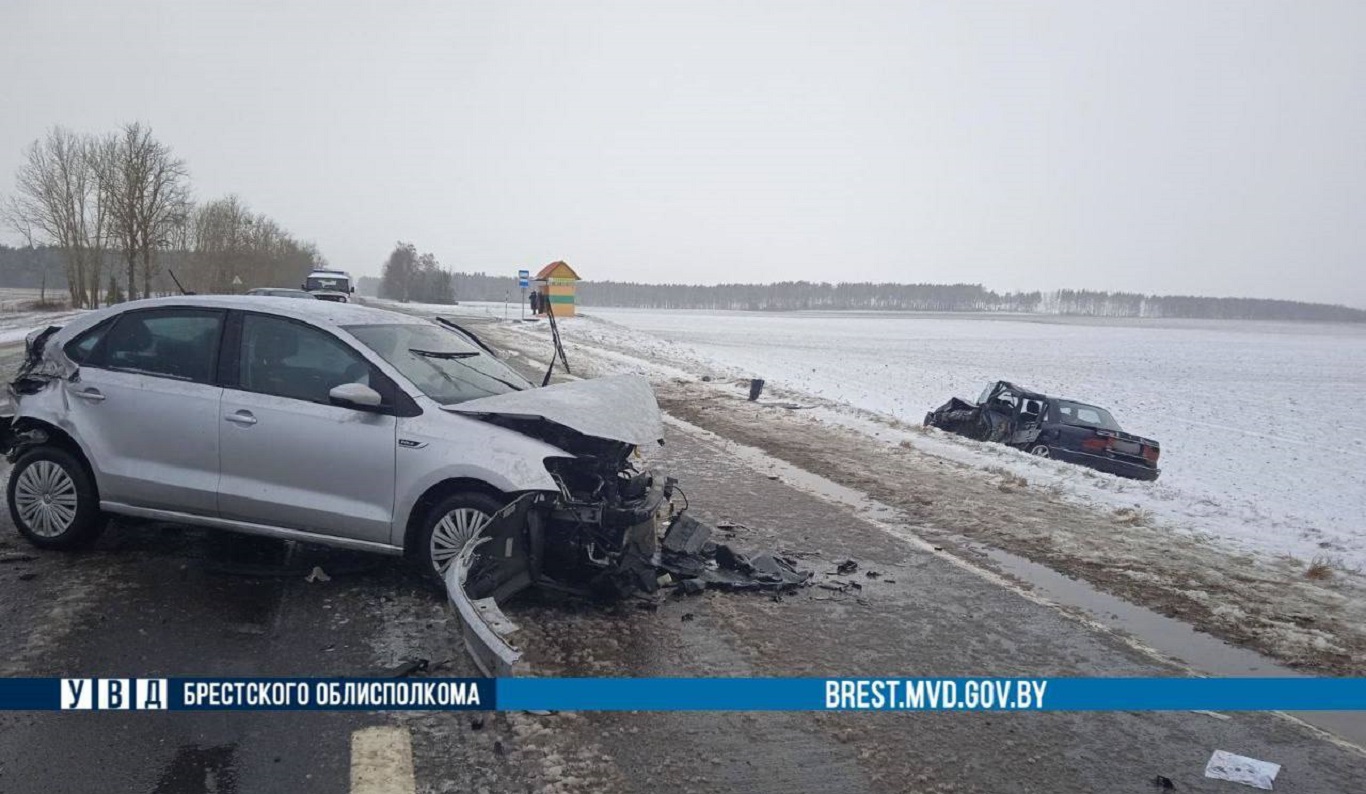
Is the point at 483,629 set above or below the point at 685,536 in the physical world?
above

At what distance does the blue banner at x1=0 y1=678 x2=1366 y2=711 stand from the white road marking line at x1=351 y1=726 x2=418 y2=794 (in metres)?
0.27

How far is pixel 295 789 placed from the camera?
293cm

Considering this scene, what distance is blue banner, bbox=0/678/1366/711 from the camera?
3.61 meters

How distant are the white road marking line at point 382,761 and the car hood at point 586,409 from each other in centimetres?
189

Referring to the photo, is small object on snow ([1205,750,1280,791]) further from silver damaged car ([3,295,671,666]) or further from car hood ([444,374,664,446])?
car hood ([444,374,664,446])

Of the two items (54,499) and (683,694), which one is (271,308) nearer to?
(54,499)

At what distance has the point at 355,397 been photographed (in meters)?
4.72

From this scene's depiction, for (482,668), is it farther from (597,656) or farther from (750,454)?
(750,454)

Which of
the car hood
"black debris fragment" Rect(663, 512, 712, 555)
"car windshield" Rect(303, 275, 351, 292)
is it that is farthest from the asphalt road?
"car windshield" Rect(303, 275, 351, 292)

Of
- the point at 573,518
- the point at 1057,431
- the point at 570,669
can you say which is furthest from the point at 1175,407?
the point at 570,669

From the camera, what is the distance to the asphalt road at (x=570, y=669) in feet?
10.4

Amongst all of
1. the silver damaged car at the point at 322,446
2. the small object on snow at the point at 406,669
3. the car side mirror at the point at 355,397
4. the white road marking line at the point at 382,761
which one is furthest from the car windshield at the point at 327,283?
the white road marking line at the point at 382,761

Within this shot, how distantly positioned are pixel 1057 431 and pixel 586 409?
1145cm

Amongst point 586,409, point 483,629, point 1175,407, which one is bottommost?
point 1175,407
